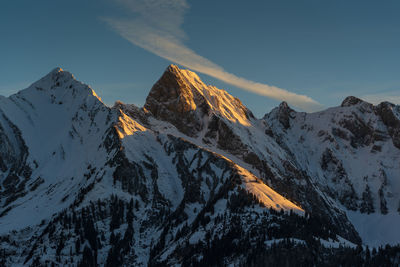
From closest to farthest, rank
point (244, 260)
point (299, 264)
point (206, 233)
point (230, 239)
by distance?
point (299, 264), point (244, 260), point (230, 239), point (206, 233)

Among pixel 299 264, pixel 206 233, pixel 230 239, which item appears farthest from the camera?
pixel 206 233

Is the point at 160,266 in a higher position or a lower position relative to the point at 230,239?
lower

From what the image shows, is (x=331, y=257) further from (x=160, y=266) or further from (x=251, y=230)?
(x=160, y=266)

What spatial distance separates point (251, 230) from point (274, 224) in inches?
398

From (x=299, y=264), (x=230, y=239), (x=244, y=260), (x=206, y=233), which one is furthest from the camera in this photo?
(x=206, y=233)

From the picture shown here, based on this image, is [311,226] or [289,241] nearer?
[289,241]

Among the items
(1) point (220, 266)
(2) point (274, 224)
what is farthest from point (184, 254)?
(2) point (274, 224)

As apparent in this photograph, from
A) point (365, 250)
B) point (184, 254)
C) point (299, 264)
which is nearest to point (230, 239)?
point (184, 254)

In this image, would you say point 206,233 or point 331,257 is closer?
point 331,257

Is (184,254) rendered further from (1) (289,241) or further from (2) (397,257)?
(2) (397,257)

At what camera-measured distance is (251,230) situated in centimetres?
18812

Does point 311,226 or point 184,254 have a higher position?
point 311,226

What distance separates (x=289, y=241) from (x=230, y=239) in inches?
1049

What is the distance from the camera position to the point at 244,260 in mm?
168000
